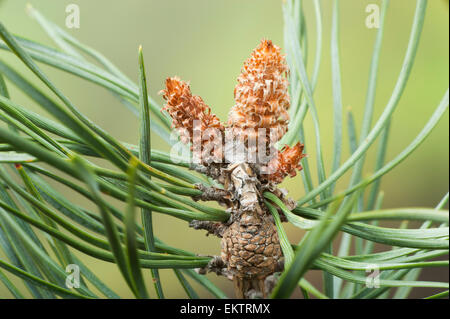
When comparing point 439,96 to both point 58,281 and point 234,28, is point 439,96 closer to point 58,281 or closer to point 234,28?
point 234,28

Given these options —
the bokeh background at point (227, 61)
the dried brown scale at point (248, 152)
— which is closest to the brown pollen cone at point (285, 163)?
the dried brown scale at point (248, 152)

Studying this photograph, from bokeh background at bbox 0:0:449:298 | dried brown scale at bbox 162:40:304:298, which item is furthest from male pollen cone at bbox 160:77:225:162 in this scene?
bokeh background at bbox 0:0:449:298

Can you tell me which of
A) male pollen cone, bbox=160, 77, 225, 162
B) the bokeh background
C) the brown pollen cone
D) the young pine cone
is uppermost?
the bokeh background

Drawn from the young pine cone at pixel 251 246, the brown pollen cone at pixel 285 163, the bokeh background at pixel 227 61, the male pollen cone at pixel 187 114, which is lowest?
the young pine cone at pixel 251 246

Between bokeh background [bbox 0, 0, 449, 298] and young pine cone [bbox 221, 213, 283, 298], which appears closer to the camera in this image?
young pine cone [bbox 221, 213, 283, 298]

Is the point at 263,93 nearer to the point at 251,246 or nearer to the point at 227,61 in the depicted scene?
the point at 251,246

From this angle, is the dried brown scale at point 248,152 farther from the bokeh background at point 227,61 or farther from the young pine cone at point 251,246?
the bokeh background at point 227,61

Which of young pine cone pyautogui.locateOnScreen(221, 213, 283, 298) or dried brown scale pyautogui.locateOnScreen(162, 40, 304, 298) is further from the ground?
dried brown scale pyautogui.locateOnScreen(162, 40, 304, 298)

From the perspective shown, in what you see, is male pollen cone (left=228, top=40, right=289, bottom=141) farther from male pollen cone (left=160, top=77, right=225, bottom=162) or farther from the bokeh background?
the bokeh background
